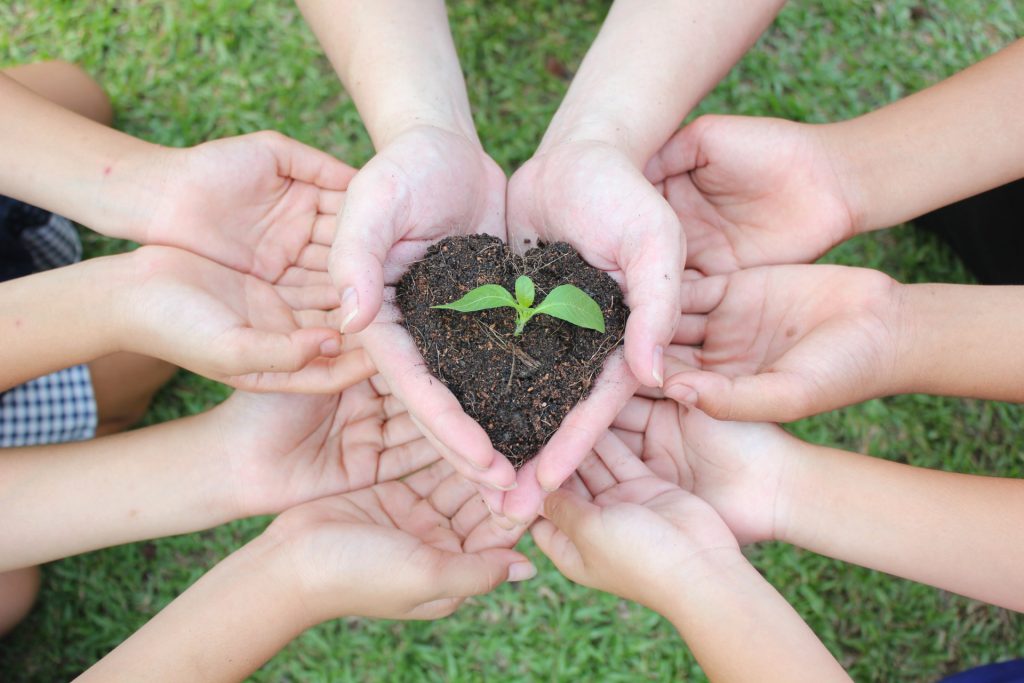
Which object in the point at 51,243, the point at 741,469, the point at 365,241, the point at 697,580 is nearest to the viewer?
the point at 365,241

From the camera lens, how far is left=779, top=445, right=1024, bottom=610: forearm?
252 centimetres

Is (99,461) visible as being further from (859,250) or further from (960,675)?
(859,250)

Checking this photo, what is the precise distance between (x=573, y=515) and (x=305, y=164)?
1685 millimetres

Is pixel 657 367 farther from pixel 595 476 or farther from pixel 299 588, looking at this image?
pixel 299 588

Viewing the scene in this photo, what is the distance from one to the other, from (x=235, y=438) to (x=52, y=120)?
142 cm

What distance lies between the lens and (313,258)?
3037 mm

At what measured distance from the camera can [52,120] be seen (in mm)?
2955

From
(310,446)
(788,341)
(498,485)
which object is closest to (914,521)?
(788,341)

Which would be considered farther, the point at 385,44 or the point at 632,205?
the point at 385,44

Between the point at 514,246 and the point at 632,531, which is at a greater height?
the point at 514,246

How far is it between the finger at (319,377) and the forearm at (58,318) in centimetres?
53

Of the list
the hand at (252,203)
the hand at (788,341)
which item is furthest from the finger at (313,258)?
the hand at (788,341)

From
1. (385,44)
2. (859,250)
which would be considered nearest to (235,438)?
(385,44)

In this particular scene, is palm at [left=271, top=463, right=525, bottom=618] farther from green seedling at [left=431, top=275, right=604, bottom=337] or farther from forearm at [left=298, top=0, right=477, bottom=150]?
forearm at [left=298, top=0, right=477, bottom=150]
